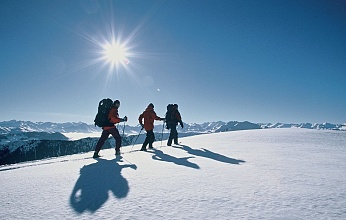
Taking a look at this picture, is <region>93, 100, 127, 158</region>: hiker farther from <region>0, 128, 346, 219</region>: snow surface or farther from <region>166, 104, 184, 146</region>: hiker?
<region>166, 104, 184, 146</region>: hiker

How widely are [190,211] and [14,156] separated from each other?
167615mm

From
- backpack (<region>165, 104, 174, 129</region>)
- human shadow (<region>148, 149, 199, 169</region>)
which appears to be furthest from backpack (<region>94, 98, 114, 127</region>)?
backpack (<region>165, 104, 174, 129</region>)

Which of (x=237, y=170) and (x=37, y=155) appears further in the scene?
(x=37, y=155)

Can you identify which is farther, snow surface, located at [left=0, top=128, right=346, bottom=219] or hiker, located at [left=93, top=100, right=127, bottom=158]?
hiker, located at [left=93, top=100, right=127, bottom=158]

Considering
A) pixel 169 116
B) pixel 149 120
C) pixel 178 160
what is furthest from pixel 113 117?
pixel 169 116

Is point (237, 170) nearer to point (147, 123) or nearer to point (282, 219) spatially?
point (282, 219)

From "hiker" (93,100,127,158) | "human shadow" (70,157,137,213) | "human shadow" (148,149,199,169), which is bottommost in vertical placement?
"human shadow" (70,157,137,213)

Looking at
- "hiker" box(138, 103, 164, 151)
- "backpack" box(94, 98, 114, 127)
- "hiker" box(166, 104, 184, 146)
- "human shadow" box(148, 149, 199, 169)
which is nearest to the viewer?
"human shadow" box(148, 149, 199, 169)

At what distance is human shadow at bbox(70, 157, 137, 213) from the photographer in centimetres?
310

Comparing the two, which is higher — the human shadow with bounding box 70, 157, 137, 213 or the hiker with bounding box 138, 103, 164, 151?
the hiker with bounding box 138, 103, 164, 151

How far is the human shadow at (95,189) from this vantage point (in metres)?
3.10

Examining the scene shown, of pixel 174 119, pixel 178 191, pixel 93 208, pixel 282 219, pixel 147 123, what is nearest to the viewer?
pixel 282 219

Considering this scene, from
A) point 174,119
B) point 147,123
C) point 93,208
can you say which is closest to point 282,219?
point 93,208

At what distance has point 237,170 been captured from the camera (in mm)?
4945
